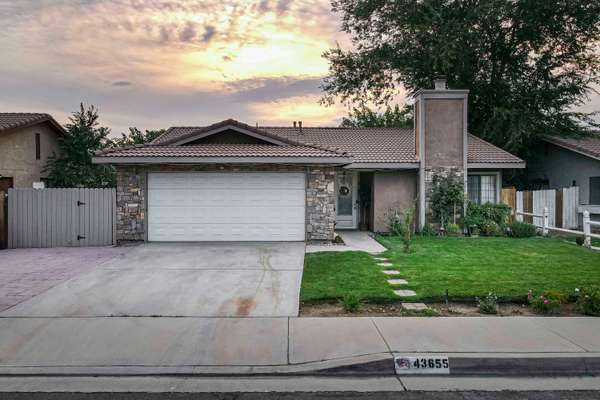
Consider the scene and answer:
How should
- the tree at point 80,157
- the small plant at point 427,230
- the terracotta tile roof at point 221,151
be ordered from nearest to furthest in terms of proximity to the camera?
the terracotta tile roof at point 221,151 < the small plant at point 427,230 < the tree at point 80,157

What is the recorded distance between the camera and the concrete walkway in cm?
1266

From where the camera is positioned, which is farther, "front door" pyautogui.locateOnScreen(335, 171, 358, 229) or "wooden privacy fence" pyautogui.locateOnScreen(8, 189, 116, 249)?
"front door" pyautogui.locateOnScreen(335, 171, 358, 229)

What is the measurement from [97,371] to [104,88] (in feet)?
56.8

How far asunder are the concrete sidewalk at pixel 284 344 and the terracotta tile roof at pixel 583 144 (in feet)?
49.8

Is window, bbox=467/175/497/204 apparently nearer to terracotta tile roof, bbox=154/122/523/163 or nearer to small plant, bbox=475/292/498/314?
terracotta tile roof, bbox=154/122/523/163

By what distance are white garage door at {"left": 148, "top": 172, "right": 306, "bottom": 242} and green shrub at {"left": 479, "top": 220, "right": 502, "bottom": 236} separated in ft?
23.1

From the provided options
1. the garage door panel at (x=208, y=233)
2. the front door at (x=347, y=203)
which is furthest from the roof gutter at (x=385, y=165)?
the garage door panel at (x=208, y=233)

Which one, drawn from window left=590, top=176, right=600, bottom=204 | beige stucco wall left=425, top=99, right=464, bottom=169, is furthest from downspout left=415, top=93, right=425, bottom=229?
window left=590, top=176, right=600, bottom=204

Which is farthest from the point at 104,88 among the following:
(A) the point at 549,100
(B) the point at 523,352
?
(A) the point at 549,100

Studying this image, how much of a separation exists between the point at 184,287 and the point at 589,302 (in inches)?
267

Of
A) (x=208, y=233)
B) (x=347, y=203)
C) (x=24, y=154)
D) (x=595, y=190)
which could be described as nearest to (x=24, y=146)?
(x=24, y=154)

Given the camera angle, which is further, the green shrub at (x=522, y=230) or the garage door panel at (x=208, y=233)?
the green shrub at (x=522, y=230)

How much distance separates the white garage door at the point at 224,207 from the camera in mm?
13688

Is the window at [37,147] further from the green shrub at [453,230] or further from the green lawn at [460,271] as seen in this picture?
the green shrub at [453,230]
